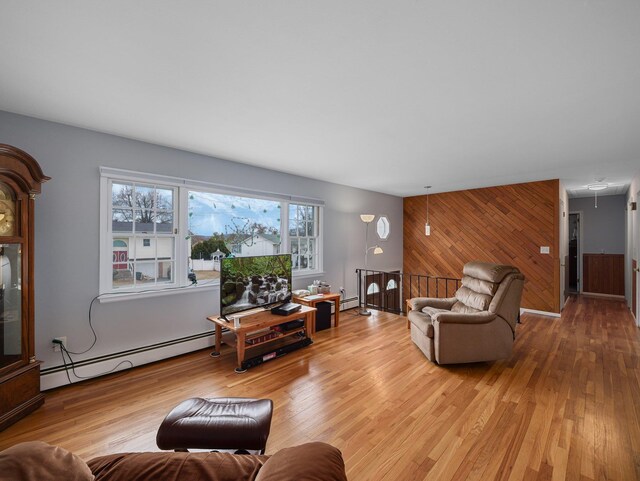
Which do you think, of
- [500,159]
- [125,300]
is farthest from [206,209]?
[500,159]

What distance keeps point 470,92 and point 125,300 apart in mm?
3682

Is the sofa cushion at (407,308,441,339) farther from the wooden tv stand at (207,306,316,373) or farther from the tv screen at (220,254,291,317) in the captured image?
the tv screen at (220,254,291,317)

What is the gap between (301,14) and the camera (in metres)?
1.33

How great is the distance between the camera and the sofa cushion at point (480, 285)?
3.18 meters

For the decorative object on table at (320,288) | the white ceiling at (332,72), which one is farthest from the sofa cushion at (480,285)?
the decorative object on table at (320,288)

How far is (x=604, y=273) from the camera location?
6.42 meters

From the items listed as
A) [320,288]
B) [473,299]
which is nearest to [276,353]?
[320,288]

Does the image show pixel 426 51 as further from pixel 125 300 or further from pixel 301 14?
pixel 125 300

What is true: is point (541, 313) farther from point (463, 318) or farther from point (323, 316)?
point (323, 316)

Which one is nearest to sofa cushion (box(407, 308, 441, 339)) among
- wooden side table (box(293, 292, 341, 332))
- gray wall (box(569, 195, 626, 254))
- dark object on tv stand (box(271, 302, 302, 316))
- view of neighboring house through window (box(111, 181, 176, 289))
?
wooden side table (box(293, 292, 341, 332))

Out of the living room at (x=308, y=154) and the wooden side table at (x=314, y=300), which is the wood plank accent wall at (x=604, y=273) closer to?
the living room at (x=308, y=154)

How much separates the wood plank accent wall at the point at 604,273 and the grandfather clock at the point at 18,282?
32.3 feet

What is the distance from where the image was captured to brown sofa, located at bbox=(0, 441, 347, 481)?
770mm

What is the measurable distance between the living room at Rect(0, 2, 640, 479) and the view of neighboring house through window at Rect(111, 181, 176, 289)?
0.33 feet
